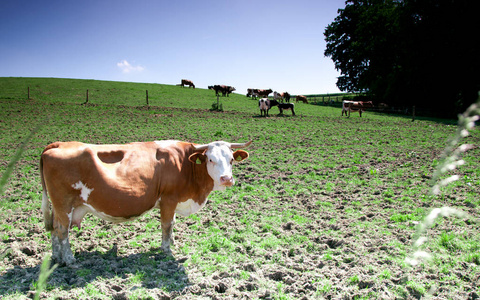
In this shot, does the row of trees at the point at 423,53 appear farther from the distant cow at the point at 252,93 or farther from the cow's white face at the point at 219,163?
the cow's white face at the point at 219,163

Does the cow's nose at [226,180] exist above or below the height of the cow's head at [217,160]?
below

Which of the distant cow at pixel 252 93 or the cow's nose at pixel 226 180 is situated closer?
the cow's nose at pixel 226 180

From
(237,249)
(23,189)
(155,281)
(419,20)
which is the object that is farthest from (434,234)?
(419,20)

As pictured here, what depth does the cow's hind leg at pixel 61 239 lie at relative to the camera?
435 cm

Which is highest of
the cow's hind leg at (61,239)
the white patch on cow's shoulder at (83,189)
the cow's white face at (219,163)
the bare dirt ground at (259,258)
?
the cow's white face at (219,163)

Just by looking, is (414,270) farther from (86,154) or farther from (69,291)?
(86,154)

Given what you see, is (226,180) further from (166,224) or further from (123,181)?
(123,181)

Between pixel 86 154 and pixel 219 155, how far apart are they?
190 centimetres

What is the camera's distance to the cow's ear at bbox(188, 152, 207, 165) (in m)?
4.94

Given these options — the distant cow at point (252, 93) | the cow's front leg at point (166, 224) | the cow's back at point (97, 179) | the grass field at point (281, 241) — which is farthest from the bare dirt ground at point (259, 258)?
the distant cow at point (252, 93)

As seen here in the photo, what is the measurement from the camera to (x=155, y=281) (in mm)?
4062

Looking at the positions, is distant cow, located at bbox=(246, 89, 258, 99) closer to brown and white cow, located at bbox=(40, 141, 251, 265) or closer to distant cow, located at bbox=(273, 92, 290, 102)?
distant cow, located at bbox=(273, 92, 290, 102)

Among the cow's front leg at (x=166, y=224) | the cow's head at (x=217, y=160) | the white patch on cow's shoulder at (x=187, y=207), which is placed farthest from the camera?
the white patch on cow's shoulder at (x=187, y=207)

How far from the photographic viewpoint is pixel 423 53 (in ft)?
100.0
